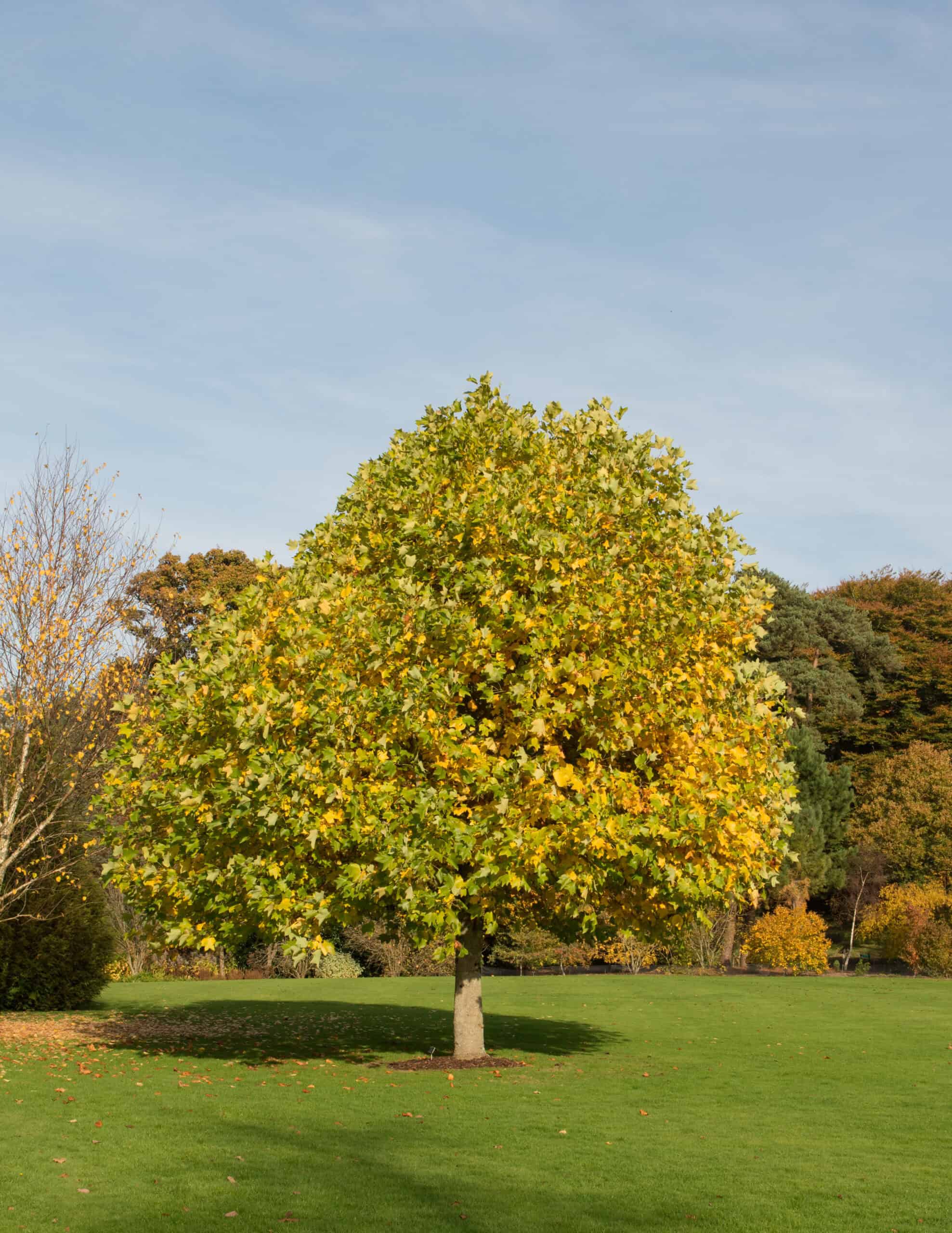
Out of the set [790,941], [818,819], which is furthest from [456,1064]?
[818,819]

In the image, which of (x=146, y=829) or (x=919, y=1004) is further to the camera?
(x=919, y=1004)

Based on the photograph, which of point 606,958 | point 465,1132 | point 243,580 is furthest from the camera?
point 243,580

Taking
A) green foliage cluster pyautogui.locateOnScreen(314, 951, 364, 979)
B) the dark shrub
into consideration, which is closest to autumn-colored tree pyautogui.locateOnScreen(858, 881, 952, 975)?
green foliage cluster pyautogui.locateOnScreen(314, 951, 364, 979)

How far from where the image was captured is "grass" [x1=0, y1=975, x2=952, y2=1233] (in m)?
9.32

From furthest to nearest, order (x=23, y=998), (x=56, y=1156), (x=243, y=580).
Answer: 1. (x=243, y=580)
2. (x=23, y=998)
3. (x=56, y=1156)

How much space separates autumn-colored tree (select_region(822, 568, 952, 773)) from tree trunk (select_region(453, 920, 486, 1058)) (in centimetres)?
4408

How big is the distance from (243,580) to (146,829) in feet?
109

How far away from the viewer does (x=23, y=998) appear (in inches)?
1015

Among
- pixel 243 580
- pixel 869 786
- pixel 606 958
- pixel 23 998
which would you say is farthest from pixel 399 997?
pixel 869 786

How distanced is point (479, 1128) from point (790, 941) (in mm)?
31423

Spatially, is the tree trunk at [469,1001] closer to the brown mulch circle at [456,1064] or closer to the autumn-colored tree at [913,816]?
the brown mulch circle at [456,1064]

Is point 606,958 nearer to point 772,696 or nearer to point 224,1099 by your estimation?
point 772,696

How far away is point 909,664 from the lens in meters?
63.5

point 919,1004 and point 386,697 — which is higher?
point 386,697
